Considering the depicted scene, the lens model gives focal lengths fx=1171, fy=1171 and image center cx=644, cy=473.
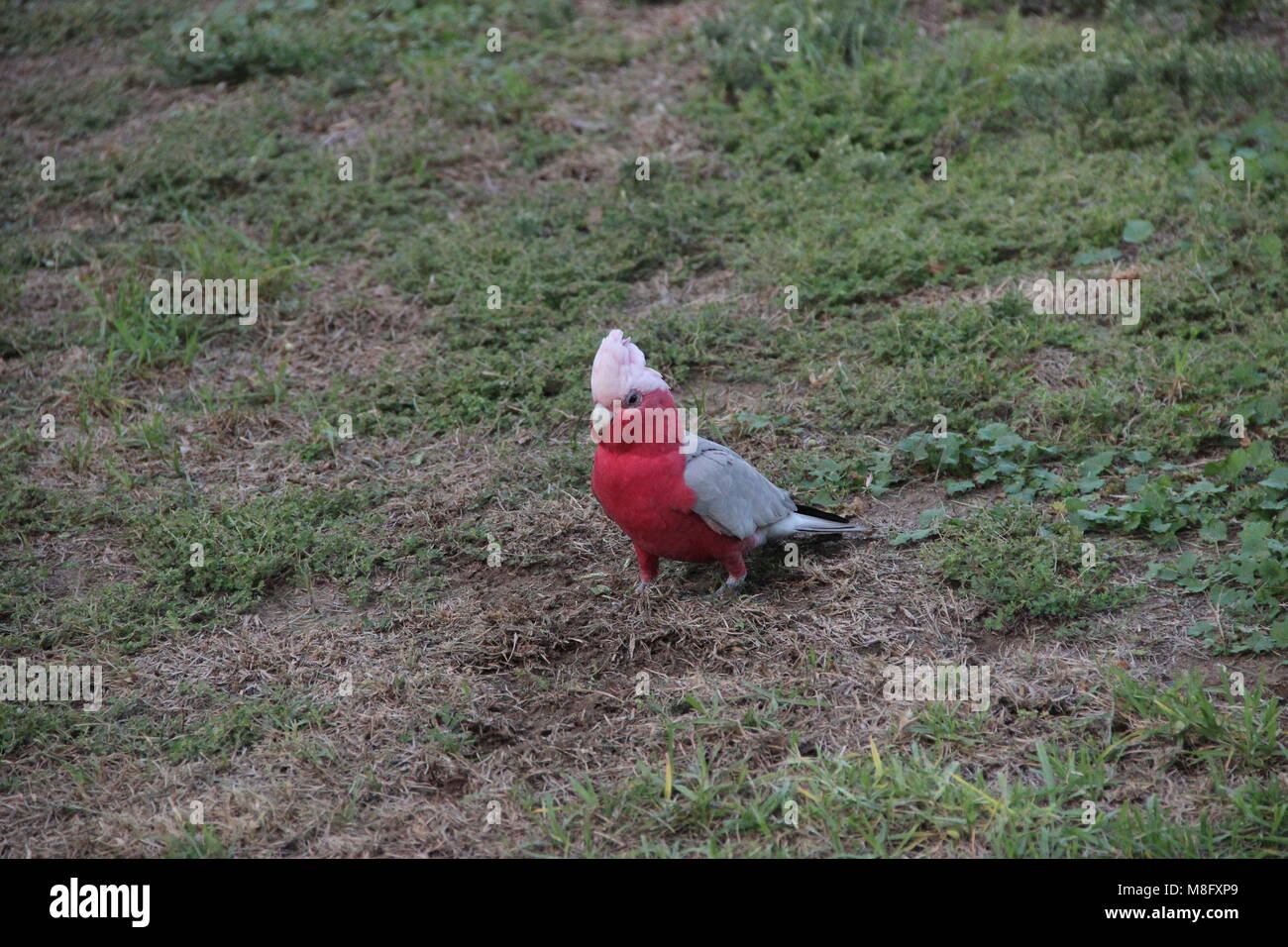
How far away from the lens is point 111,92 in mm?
8180

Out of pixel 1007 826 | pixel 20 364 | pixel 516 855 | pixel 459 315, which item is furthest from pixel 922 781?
pixel 20 364

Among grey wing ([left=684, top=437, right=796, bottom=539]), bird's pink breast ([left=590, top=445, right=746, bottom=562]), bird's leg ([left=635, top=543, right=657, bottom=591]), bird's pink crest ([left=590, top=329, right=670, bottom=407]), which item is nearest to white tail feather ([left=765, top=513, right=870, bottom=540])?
grey wing ([left=684, top=437, right=796, bottom=539])

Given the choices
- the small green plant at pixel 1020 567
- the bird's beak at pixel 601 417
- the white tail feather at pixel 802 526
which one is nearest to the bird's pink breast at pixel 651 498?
the bird's beak at pixel 601 417

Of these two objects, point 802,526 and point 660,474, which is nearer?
point 660,474

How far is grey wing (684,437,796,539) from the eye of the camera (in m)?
3.96

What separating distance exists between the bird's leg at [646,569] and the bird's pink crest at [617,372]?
660mm

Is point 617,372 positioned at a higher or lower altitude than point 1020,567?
higher

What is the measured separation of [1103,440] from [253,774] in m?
3.47

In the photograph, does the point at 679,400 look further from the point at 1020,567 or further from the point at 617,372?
the point at 1020,567

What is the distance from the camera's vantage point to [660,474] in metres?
3.92

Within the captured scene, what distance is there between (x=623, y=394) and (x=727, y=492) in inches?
20.1

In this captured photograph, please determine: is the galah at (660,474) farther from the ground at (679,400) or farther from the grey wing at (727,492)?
the ground at (679,400)

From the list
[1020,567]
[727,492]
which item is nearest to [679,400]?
[727,492]

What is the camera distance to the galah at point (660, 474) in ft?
12.6
